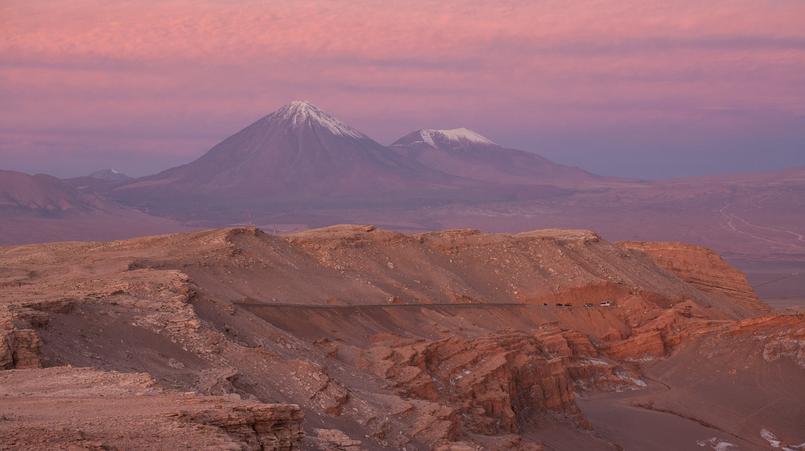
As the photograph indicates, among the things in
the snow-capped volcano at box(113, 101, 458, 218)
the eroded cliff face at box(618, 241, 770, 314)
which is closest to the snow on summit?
the snow-capped volcano at box(113, 101, 458, 218)

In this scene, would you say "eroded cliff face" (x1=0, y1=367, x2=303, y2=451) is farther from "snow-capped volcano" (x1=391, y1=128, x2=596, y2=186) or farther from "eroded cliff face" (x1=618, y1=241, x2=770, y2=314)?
"snow-capped volcano" (x1=391, y1=128, x2=596, y2=186)

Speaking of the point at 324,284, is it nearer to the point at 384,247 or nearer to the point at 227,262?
the point at 227,262

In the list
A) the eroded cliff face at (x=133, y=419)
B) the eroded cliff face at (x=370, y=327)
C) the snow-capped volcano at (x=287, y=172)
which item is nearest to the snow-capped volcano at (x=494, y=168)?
the snow-capped volcano at (x=287, y=172)

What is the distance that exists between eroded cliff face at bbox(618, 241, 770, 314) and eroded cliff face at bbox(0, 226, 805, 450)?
161 mm

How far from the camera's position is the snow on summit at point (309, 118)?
624ft

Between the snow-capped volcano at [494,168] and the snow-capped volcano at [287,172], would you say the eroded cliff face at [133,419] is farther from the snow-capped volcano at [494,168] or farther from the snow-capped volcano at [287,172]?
the snow-capped volcano at [494,168]

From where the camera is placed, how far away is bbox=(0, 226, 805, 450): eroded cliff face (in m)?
16.7

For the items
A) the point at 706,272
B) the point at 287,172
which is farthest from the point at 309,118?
the point at 706,272

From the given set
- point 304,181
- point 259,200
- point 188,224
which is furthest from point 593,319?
point 304,181

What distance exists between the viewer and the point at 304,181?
168 m

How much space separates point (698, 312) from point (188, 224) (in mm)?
93830

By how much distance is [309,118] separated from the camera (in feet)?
630

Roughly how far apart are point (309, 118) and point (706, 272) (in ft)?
494

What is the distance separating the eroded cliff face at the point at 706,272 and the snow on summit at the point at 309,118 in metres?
144
